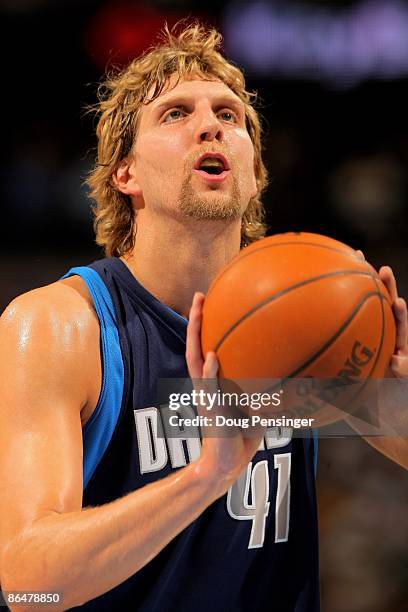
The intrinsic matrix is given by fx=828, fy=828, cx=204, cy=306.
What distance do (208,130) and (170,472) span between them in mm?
1050

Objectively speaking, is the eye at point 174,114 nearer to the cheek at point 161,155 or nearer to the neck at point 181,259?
the cheek at point 161,155

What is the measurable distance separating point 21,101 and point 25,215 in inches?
29.5

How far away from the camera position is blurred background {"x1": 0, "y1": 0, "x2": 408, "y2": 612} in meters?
4.69

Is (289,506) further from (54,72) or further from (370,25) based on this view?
(370,25)

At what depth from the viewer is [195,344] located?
1.82 meters

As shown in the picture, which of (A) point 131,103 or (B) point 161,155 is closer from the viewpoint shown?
(B) point 161,155

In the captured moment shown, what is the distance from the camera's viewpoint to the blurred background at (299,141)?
4688 millimetres

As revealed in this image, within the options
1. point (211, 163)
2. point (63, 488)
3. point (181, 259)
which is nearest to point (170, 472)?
point (63, 488)

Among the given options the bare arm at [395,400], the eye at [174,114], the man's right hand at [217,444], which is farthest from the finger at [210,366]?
the eye at [174,114]

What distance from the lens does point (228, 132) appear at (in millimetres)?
2670

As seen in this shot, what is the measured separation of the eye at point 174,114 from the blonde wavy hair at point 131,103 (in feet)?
0.46

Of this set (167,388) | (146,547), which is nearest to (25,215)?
(167,388)

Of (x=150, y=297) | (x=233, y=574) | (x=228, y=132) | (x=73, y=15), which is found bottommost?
(x=233, y=574)

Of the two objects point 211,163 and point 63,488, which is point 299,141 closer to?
point 211,163
